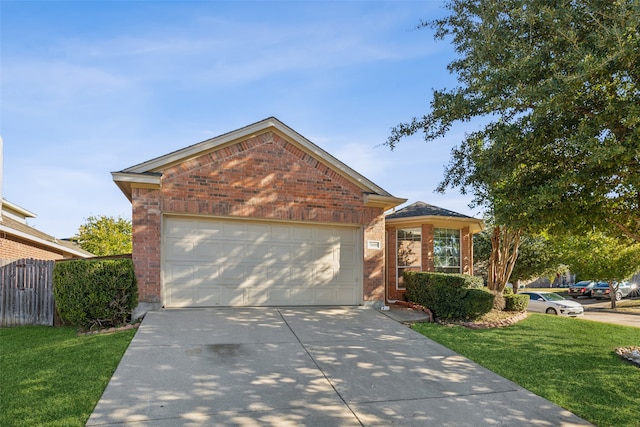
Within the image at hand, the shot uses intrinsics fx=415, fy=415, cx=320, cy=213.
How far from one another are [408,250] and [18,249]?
14.5m

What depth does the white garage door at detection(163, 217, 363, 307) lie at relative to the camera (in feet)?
33.3

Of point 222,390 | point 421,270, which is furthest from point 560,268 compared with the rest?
point 222,390

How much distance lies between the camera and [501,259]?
15914mm

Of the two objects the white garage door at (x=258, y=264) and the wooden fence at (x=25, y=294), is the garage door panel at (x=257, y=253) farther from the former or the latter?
the wooden fence at (x=25, y=294)

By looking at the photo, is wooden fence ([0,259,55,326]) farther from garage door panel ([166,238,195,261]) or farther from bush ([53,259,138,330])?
garage door panel ([166,238,195,261])

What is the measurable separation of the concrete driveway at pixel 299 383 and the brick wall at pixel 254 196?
79.9 inches

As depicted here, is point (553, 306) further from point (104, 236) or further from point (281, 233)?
point (104, 236)

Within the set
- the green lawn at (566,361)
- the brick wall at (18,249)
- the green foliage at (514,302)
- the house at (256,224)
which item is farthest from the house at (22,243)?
the green foliage at (514,302)

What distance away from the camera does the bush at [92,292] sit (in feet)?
28.6

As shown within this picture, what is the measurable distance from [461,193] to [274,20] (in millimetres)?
6326

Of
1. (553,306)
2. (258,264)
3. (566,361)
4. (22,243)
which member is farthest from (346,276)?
(553,306)

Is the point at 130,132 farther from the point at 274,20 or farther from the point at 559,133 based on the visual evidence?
the point at 559,133

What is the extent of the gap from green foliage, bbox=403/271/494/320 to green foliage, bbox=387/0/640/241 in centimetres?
312

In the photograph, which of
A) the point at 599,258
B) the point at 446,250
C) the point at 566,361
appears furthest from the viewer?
the point at 599,258
